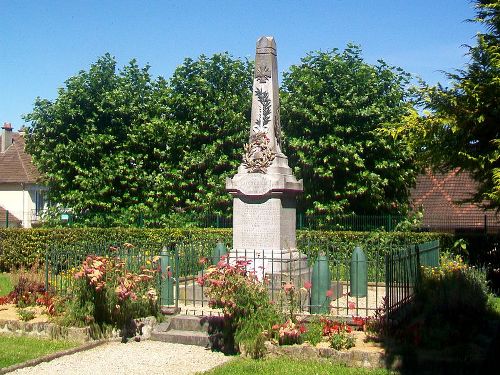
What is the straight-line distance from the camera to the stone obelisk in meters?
12.4

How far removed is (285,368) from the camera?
844 centimetres

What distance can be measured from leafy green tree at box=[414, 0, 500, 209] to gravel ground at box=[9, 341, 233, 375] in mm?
6695

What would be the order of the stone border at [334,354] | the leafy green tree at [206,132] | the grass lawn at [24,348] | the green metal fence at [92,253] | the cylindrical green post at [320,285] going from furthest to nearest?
the leafy green tree at [206,132], the green metal fence at [92,253], the cylindrical green post at [320,285], the grass lawn at [24,348], the stone border at [334,354]

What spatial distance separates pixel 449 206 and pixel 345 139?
1099 cm

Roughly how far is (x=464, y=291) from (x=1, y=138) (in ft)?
126

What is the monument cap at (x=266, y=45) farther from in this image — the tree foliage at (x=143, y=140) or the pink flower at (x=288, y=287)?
the tree foliage at (x=143, y=140)

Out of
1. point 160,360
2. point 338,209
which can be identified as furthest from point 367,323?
point 338,209

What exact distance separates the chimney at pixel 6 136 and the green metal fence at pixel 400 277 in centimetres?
3571

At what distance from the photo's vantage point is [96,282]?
10.1m

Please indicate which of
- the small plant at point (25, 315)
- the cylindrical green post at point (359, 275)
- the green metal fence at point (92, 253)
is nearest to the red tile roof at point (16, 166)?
the green metal fence at point (92, 253)

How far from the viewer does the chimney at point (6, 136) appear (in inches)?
1632

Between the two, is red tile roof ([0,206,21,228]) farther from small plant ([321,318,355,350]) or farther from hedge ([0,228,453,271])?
small plant ([321,318,355,350])

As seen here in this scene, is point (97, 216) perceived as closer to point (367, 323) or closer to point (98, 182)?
point (98, 182)

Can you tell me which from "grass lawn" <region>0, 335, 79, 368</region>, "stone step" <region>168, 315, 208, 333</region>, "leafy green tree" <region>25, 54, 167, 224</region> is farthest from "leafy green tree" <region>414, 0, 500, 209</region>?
→ "leafy green tree" <region>25, 54, 167, 224</region>
